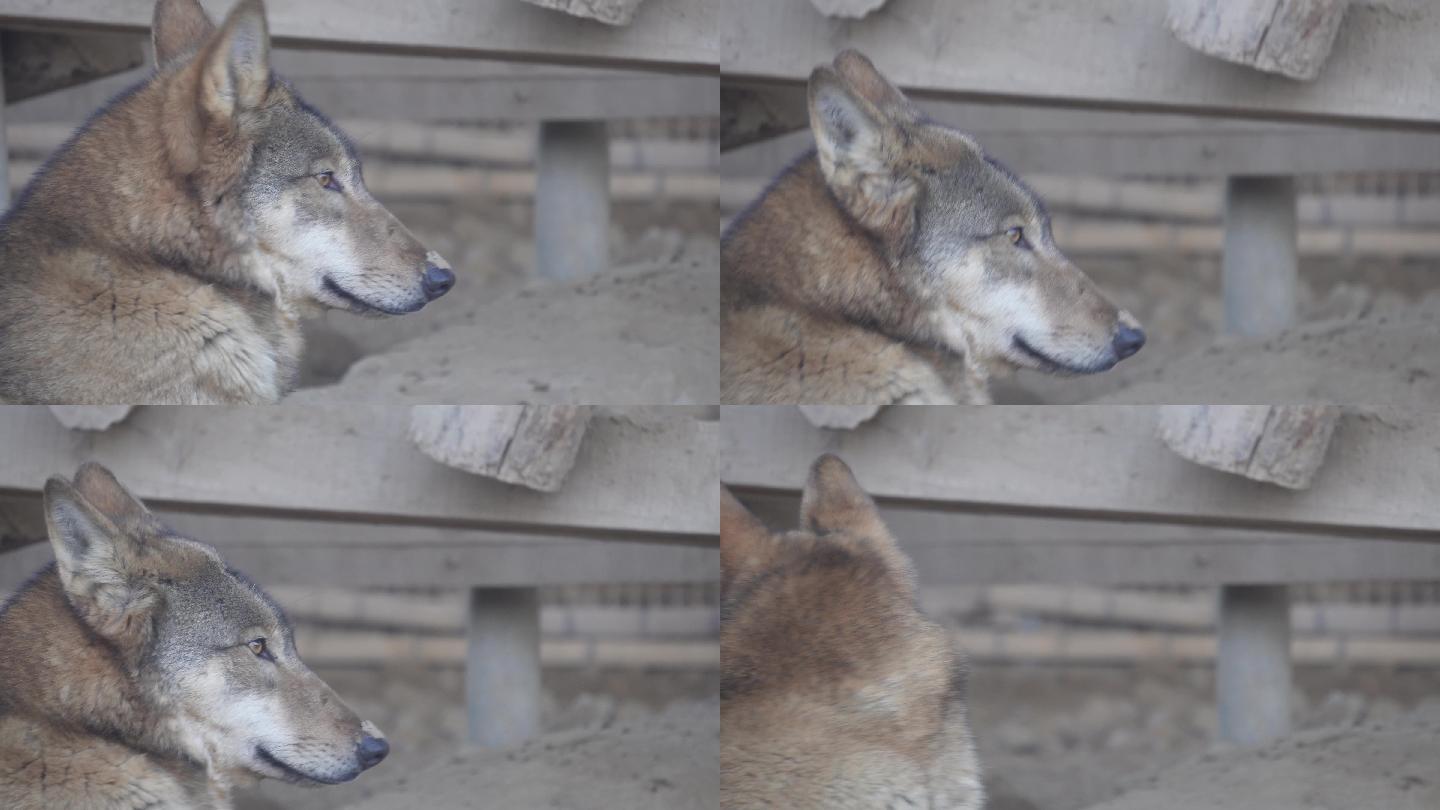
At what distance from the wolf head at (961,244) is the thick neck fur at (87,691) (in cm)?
196

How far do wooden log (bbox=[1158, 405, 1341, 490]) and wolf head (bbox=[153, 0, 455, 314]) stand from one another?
1832mm

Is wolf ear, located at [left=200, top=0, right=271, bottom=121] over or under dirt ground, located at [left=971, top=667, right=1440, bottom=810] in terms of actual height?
over

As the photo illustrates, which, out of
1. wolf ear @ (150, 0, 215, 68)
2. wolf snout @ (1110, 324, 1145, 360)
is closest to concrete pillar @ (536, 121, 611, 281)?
wolf ear @ (150, 0, 215, 68)

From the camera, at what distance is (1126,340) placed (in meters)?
3.56

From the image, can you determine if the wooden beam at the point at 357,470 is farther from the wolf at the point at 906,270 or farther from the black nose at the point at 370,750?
the black nose at the point at 370,750

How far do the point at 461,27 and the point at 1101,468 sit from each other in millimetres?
1909

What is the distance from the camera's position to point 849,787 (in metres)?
3.70

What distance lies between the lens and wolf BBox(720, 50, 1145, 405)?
357 centimetres

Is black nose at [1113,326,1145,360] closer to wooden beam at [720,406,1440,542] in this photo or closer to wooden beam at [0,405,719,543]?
wooden beam at [720,406,1440,542]

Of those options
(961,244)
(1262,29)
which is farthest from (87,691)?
(1262,29)

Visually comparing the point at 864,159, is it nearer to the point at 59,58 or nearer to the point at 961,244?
the point at 961,244

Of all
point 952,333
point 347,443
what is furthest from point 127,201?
point 952,333

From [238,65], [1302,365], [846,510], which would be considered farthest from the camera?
[1302,365]

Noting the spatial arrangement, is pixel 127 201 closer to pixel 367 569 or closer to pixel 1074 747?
pixel 367 569
